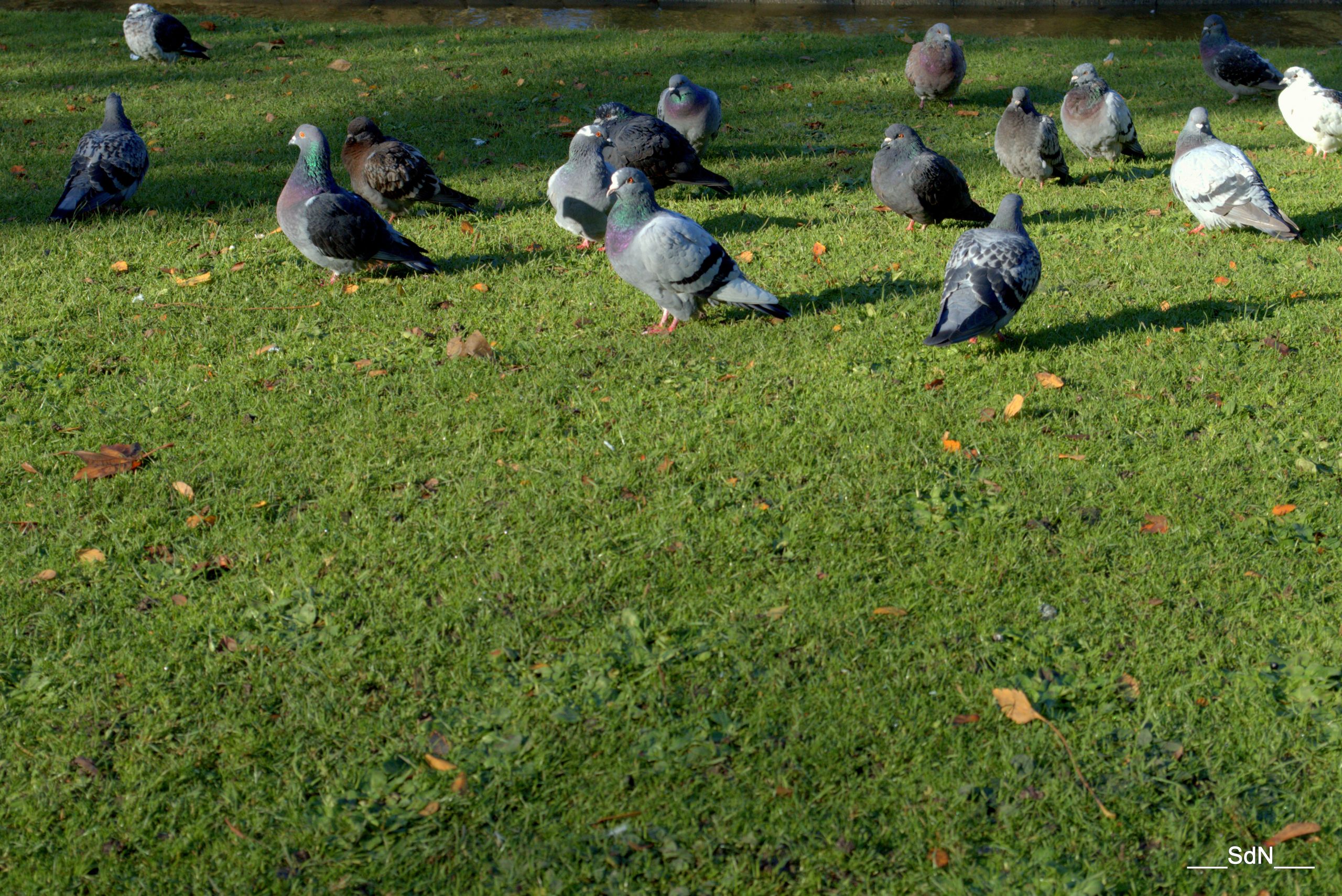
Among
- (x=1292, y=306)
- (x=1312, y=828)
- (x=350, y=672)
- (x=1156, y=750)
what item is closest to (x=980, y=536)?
(x=1156, y=750)

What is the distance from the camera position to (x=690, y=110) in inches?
364

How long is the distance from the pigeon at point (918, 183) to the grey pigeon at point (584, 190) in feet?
6.86

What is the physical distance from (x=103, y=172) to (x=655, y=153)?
4381 mm

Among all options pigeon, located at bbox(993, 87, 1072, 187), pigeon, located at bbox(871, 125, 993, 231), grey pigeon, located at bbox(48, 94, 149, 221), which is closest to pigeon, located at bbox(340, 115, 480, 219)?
grey pigeon, located at bbox(48, 94, 149, 221)

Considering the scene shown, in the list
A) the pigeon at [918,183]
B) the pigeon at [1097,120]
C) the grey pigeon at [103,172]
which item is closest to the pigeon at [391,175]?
the grey pigeon at [103,172]

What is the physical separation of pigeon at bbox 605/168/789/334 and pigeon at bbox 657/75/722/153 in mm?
3663

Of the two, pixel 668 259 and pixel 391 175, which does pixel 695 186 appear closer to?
pixel 391 175

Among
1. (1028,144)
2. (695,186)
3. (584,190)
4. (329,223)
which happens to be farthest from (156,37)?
(1028,144)

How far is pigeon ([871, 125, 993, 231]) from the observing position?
7266 mm

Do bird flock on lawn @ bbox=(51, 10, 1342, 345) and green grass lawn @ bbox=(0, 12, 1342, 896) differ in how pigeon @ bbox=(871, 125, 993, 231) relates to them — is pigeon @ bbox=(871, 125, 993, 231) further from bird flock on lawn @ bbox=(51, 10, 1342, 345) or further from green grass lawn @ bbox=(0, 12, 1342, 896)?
green grass lawn @ bbox=(0, 12, 1342, 896)

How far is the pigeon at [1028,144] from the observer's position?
8273 millimetres

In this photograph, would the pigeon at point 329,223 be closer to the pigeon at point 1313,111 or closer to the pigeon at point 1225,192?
the pigeon at point 1225,192

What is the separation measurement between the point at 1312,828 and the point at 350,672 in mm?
3103

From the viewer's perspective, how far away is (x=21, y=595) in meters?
3.88
